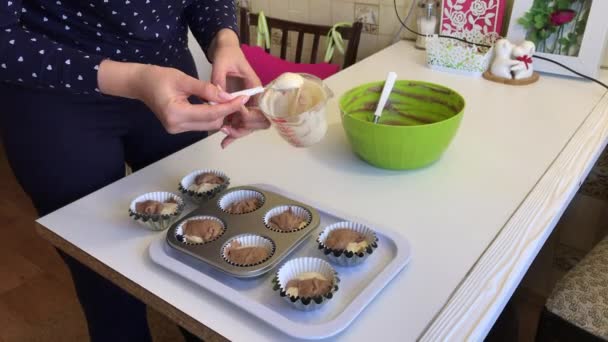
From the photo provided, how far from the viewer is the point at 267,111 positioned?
2.49 feet

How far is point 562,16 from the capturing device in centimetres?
119

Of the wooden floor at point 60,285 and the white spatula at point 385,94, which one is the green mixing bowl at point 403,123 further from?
the wooden floor at point 60,285

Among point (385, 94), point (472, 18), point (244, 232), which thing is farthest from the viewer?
point (472, 18)

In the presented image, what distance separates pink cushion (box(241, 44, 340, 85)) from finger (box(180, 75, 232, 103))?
868mm

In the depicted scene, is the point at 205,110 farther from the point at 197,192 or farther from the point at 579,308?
the point at 579,308

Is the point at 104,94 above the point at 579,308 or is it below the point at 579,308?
above

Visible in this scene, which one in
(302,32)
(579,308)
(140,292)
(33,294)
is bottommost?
(33,294)

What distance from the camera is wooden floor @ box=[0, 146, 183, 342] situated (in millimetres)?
1557

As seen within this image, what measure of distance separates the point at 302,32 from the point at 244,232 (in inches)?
45.2

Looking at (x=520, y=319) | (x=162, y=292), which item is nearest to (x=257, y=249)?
Answer: (x=162, y=292)

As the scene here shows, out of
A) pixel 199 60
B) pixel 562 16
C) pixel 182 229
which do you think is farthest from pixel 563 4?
pixel 199 60

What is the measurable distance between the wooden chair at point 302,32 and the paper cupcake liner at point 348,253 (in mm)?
999

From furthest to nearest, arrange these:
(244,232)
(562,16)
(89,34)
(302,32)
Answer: (302,32) < (562,16) < (89,34) < (244,232)

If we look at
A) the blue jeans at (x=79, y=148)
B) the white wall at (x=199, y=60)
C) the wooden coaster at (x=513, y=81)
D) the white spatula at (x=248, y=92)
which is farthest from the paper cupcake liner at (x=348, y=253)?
the white wall at (x=199, y=60)
